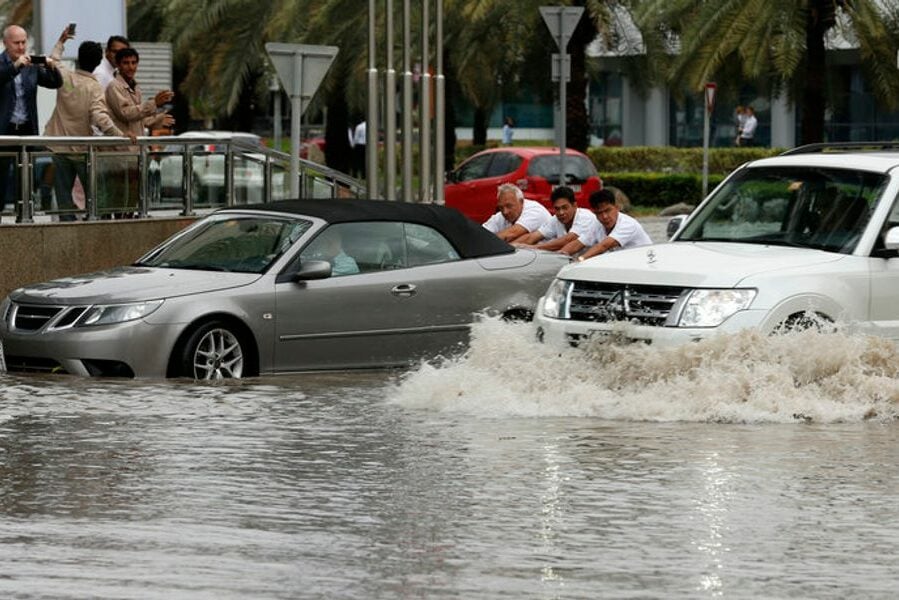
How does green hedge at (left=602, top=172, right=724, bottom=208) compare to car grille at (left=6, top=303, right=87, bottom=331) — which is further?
green hedge at (left=602, top=172, right=724, bottom=208)

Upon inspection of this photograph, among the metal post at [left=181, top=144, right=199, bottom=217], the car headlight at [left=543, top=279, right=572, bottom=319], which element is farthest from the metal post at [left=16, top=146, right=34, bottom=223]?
the car headlight at [left=543, top=279, right=572, bottom=319]

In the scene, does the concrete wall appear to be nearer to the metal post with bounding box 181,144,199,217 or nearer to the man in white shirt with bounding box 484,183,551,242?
the metal post with bounding box 181,144,199,217

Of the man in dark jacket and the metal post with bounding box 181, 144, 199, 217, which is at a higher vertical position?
the man in dark jacket

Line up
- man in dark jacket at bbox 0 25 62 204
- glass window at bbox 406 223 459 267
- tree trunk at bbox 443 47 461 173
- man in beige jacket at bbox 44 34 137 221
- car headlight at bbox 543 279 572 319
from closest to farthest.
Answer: car headlight at bbox 543 279 572 319 < glass window at bbox 406 223 459 267 < man in dark jacket at bbox 0 25 62 204 < man in beige jacket at bbox 44 34 137 221 < tree trunk at bbox 443 47 461 173

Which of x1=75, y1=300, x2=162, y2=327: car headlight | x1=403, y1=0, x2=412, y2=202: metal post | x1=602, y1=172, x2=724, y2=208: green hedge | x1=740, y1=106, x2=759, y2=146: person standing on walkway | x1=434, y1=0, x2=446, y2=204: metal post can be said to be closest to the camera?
x1=75, y1=300, x2=162, y2=327: car headlight

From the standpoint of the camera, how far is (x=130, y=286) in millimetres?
14672

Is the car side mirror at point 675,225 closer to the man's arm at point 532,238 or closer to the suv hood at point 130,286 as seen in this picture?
the suv hood at point 130,286

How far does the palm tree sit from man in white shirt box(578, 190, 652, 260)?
1894 centimetres

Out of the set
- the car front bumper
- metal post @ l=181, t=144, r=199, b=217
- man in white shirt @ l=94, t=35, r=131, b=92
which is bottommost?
the car front bumper

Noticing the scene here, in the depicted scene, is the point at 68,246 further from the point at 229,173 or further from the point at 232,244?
the point at 232,244

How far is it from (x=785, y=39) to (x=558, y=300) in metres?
23.7

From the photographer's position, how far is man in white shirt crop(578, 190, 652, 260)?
1780cm

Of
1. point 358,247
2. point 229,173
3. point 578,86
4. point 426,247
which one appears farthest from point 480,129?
point 358,247

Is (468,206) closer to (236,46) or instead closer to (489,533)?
(236,46)
